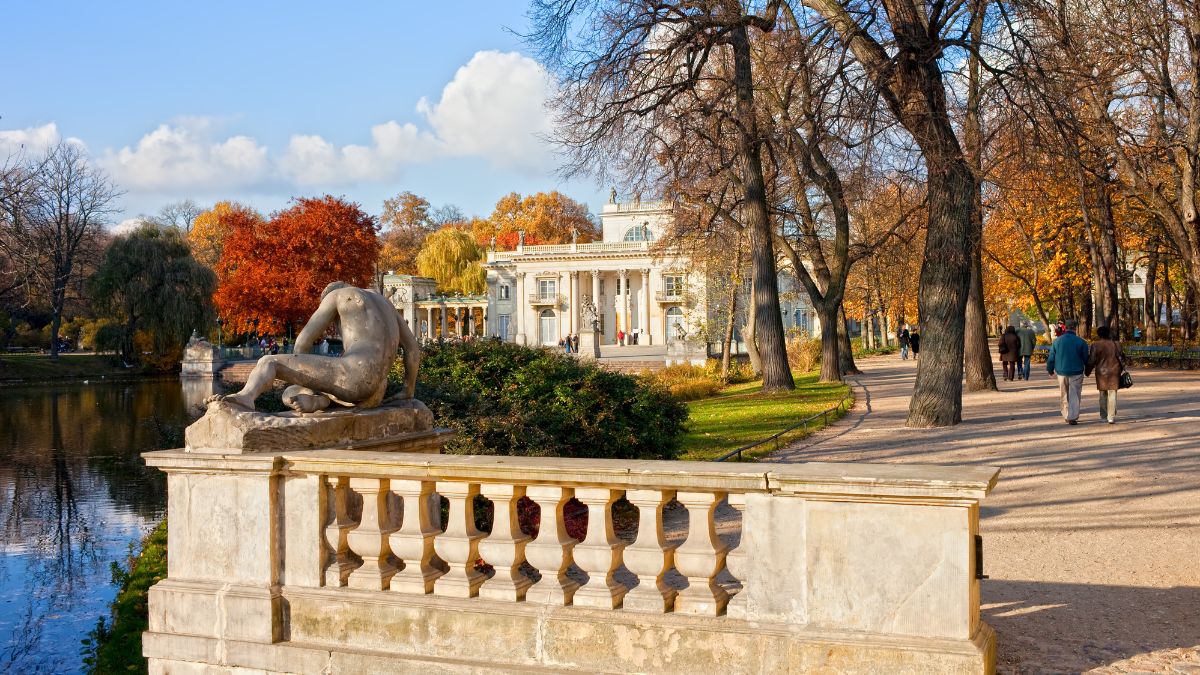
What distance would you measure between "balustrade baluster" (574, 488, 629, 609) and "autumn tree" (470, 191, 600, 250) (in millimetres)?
93218

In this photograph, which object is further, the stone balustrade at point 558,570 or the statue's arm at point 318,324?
the statue's arm at point 318,324

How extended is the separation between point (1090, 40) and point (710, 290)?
21.8 meters

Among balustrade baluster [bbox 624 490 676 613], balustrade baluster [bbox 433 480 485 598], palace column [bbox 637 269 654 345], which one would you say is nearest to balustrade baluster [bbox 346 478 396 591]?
balustrade baluster [bbox 433 480 485 598]

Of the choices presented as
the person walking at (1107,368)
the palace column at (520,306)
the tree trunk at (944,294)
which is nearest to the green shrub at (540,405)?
the tree trunk at (944,294)

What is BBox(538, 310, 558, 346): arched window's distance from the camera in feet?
305

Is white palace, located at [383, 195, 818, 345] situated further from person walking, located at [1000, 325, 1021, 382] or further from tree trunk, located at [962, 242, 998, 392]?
tree trunk, located at [962, 242, 998, 392]

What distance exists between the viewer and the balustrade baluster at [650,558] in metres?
4.42

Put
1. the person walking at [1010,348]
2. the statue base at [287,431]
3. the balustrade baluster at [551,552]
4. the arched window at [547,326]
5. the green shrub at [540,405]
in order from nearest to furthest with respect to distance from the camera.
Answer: the balustrade baluster at [551,552], the statue base at [287,431], the green shrub at [540,405], the person walking at [1010,348], the arched window at [547,326]

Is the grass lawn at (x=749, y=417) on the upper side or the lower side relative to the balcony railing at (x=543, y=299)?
lower

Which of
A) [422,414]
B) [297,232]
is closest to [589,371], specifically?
[422,414]

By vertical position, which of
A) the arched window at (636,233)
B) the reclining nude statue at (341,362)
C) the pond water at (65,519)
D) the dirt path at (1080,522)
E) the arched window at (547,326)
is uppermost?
the arched window at (636,233)

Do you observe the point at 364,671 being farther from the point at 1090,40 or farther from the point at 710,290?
the point at 710,290

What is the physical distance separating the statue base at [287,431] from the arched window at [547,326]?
285 feet

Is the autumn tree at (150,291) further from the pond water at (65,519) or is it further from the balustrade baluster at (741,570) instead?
the balustrade baluster at (741,570)
